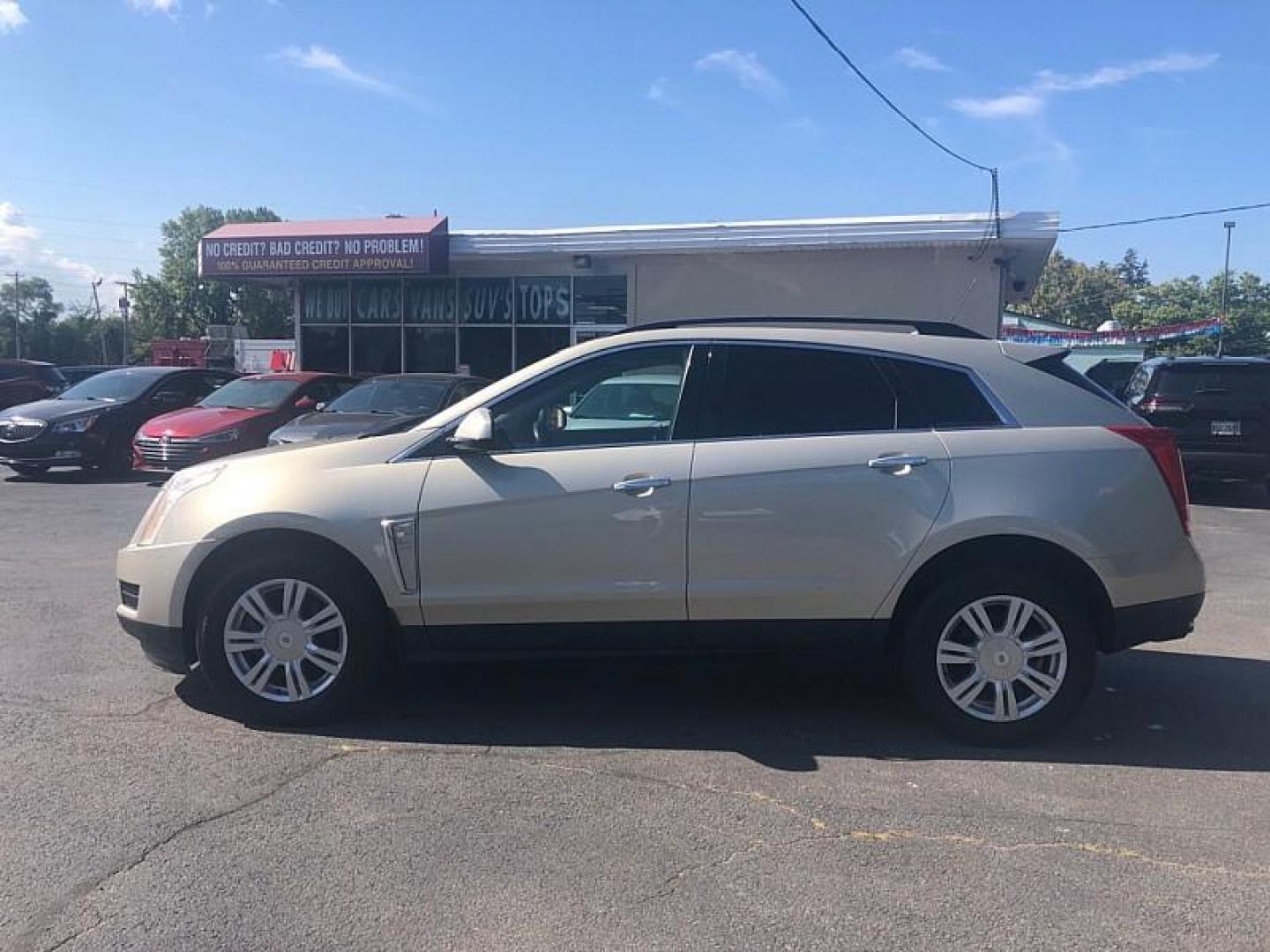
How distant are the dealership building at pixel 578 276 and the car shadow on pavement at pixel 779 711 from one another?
12.3 meters

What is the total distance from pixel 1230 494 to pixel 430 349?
1451cm

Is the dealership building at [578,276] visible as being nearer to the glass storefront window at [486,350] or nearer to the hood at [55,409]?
the glass storefront window at [486,350]

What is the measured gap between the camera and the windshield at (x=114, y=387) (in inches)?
587

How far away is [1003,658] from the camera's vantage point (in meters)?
4.48

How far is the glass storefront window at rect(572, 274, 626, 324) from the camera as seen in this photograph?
768 inches

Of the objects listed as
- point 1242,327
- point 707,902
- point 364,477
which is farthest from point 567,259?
point 1242,327

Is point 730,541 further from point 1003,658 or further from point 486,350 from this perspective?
point 486,350

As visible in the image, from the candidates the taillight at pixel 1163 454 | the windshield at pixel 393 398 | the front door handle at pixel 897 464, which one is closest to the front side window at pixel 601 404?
the front door handle at pixel 897 464

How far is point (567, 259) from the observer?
64.1 ft

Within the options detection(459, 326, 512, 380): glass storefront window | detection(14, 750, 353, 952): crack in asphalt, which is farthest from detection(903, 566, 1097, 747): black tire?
detection(459, 326, 512, 380): glass storefront window

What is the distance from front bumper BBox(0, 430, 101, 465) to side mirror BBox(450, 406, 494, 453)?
11.6 m

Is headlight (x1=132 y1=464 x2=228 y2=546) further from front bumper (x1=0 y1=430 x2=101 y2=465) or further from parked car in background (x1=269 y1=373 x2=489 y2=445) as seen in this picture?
front bumper (x1=0 y1=430 x2=101 y2=465)

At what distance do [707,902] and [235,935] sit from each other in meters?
1.41

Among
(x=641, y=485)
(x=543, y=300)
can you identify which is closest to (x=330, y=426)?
(x=641, y=485)
